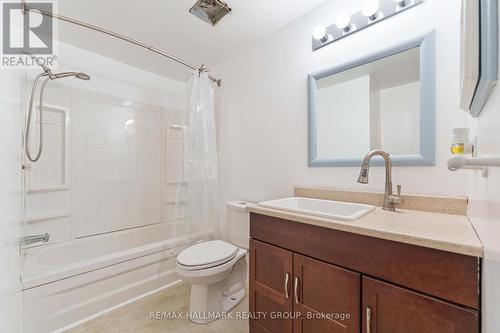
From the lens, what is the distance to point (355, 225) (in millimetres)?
872

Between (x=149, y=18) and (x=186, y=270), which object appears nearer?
(x=186, y=270)

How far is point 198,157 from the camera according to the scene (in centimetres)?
192

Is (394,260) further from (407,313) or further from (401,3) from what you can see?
(401,3)

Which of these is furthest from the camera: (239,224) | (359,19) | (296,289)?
(239,224)

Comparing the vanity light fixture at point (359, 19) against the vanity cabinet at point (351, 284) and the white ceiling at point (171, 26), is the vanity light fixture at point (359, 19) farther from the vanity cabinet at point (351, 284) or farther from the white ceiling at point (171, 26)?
the vanity cabinet at point (351, 284)

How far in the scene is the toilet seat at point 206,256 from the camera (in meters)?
1.44

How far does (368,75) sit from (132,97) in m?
2.27

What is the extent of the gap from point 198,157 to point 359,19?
155 cm

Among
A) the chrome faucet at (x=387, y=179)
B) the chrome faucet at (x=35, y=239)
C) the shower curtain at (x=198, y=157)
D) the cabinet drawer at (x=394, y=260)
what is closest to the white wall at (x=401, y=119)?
the chrome faucet at (x=387, y=179)

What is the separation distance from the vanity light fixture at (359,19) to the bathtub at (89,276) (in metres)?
1.89

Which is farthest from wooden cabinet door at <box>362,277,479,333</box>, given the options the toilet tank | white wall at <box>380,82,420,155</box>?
the toilet tank

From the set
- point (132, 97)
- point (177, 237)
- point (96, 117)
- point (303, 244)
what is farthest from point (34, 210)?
point (303, 244)

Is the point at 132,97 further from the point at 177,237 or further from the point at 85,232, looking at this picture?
the point at 177,237

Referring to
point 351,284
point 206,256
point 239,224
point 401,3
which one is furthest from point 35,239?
point 401,3
